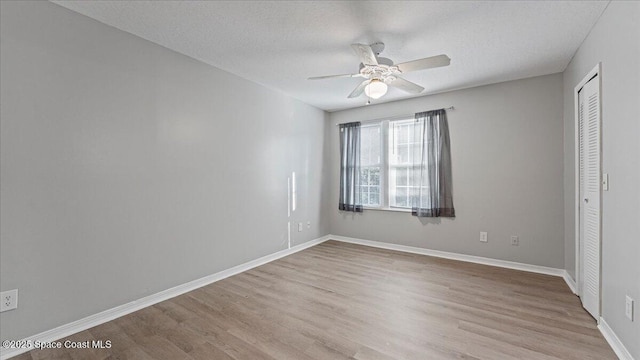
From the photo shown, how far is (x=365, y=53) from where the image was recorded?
7.43 feet

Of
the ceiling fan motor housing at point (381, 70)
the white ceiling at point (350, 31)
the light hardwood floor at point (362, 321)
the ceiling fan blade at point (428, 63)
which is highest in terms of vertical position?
the white ceiling at point (350, 31)

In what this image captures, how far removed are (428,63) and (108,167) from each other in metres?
2.93

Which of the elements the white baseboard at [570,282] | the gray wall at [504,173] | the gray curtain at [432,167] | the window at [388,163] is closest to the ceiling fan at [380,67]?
the gray curtain at [432,167]

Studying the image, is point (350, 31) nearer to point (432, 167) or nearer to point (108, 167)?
point (108, 167)

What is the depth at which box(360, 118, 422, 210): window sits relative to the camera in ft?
14.9

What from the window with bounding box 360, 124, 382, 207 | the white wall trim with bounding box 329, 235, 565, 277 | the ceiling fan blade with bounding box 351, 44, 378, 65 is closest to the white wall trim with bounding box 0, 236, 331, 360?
the white wall trim with bounding box 329, 235, 565, 277

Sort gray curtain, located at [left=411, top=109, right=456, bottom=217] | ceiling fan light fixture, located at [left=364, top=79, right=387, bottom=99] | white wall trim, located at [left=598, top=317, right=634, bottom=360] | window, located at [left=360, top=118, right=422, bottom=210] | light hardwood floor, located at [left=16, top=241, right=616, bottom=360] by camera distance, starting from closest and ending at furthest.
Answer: white wall trim, located at [left=598, top=317, right=634, bottom=360] < light hardwood floor, located at [left=16, top=241, right=616, bottom=360] < ceiling fan light fixture, located at [left=364, top=79, right=387, bottom=99] < gray curtain, located at [left=411, top=109, right=456, bottom=217] < window, located at [left=360, top=118, right=422, bottom=210]

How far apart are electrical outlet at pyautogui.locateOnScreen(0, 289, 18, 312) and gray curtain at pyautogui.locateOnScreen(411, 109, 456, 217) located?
14.6 ft

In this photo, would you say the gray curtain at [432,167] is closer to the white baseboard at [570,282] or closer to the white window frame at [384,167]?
the white window frame at [384,167]

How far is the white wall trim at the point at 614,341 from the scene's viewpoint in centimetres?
178

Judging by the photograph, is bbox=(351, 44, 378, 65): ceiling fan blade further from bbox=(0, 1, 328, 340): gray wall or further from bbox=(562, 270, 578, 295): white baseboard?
bbox=(562, 270, 578, 295): white baseboard

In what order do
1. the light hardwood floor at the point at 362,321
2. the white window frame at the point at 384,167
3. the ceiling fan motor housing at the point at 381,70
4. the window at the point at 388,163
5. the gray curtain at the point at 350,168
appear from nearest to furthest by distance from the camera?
1. the light hardwood floor at the point at 362,321
2. the ceiling fan motor housing at the point at 381,70
3. the window at the point at 388,163
4. the white window frame at the point at 384,167
5. the gray curtain at the point at 350,168

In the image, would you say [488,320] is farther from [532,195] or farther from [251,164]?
[251,164]

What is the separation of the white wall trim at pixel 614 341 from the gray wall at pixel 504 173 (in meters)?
1.49
